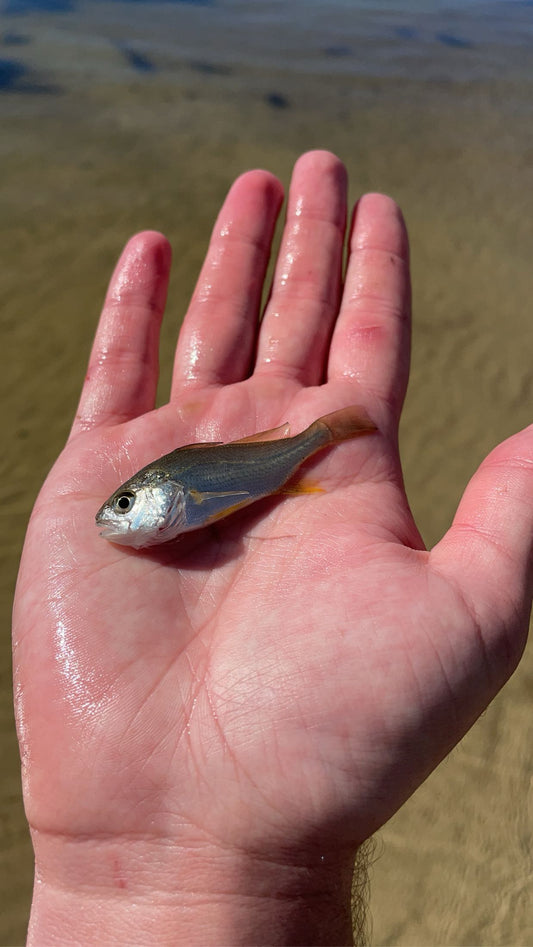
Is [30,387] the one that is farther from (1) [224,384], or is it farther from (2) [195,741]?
(2) [195,741]

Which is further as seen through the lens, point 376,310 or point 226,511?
point 376,310

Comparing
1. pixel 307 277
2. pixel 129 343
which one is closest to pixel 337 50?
pixel 307 277

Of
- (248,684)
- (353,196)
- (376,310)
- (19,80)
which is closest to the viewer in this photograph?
(248,684)

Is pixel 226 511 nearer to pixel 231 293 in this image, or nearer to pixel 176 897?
pixel 176 897

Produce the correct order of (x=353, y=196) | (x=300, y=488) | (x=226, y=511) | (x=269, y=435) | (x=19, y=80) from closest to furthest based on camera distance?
(x=226, y=511) → (x=300, y=488) → (x=269, y=435) → (x=353, y=196) → (x=19, y=80)

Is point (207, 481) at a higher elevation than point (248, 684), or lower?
higher

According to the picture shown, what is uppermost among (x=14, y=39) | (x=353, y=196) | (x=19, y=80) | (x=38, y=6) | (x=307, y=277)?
(x=38, y=6)

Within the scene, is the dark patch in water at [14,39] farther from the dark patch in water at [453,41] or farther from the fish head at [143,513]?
the fish head at [143,513]
